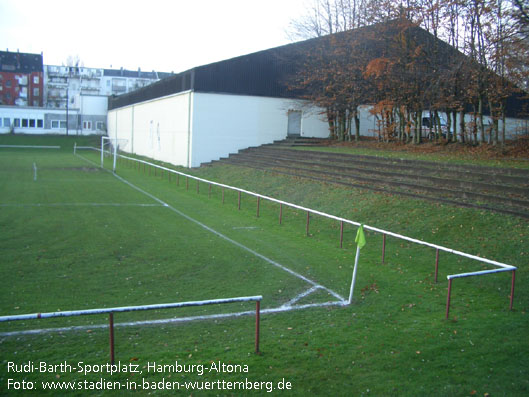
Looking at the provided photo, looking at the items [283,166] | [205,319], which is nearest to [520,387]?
[205,319]

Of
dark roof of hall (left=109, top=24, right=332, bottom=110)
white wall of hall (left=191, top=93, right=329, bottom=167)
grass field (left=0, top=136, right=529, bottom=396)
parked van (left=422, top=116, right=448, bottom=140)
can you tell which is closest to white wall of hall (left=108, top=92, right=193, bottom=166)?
white wall of hall (left=191, top=93, right=329, bottom=167)

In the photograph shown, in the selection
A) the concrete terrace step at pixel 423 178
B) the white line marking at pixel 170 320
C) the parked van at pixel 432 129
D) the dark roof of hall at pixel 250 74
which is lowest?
the white line marking at pixel 170 320

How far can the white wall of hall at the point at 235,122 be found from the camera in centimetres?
3177

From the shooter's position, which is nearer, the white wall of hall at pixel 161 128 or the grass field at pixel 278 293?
the grass field at pixel 278 293

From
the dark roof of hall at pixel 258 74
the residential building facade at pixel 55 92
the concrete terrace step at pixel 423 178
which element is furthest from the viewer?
the residential building facade at pixel 55 92

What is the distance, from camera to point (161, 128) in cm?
3828

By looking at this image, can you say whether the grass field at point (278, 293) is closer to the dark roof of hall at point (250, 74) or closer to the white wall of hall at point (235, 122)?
the white wall of hall at point (235, 122)

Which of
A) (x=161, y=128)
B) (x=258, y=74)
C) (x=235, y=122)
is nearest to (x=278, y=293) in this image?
(x=235, y=122)

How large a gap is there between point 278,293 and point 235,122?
25.1 m

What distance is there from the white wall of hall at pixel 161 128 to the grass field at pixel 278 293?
15.9 metres

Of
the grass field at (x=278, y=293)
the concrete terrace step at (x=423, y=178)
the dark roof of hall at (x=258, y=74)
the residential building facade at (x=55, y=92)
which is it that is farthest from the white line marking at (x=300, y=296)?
the residential building facade at (x=55, y=92)

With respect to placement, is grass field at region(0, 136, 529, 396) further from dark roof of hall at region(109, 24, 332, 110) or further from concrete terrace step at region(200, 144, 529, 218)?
dark roof of hall at region(109, 24, 332, 110)

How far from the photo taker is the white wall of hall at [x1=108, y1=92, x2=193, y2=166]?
32.9 m

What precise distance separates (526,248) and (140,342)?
8756 millimetres
